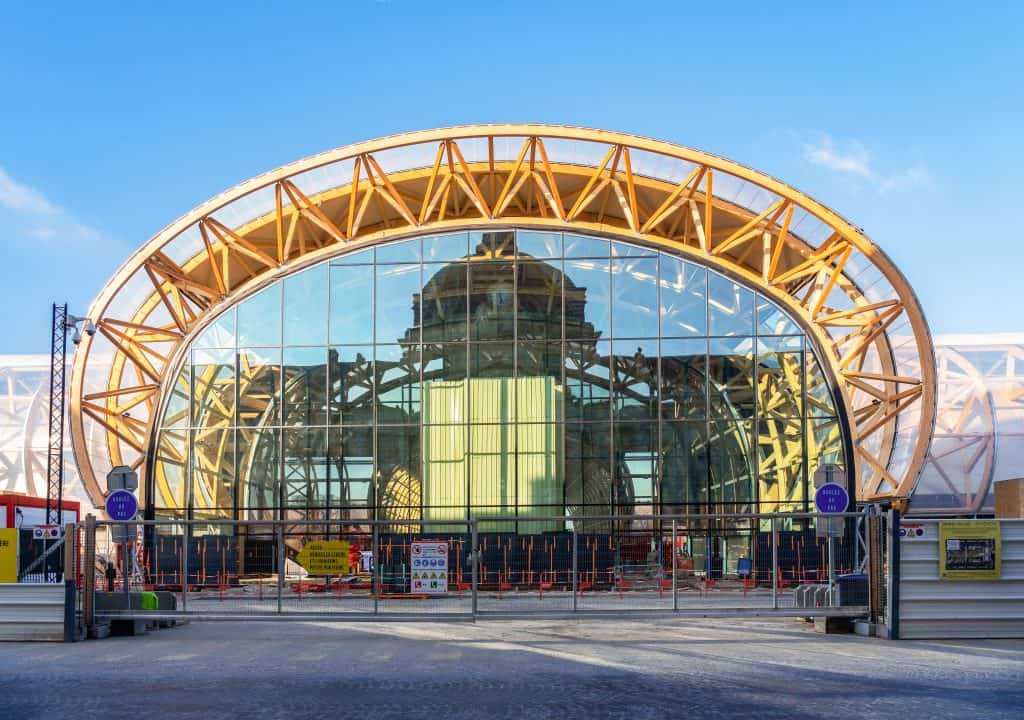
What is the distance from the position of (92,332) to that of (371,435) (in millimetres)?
9136

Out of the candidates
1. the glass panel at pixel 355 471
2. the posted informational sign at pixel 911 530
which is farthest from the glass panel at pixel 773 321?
the posted informational sign at pixel 911 530

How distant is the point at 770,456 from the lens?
113 ft

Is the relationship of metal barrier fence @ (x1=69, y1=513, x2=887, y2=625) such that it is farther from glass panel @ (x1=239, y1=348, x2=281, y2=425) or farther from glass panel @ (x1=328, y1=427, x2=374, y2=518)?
glass panel @ (x1=239, y1=348, x2=281, y2=425)

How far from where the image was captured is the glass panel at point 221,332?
36031mm

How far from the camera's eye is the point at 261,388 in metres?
35.5

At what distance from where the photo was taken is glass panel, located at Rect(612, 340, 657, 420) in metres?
34.4

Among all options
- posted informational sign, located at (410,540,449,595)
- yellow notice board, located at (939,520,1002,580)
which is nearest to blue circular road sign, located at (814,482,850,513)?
yellow notice board, located at (939,520,1002,580)

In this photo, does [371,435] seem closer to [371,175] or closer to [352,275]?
[352,275]

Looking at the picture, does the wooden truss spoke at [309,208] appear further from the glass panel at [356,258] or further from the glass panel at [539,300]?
the glass panel at [539,300]

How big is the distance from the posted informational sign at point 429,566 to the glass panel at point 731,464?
15.3 meters

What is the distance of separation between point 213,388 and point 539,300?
35.3ft

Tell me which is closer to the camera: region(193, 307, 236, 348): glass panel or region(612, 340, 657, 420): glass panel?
region(612, 340, 657, 420): glass panel

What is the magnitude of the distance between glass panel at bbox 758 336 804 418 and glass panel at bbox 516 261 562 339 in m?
6.35

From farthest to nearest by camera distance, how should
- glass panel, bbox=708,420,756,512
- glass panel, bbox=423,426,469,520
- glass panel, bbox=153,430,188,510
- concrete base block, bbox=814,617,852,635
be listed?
1. glass panel, bbox=153,430,188,510
2. glass panel, bbox=423,426,469,520
3. glass panel, bbox=708,420,756,512
4. concrete base block, bbox=814,617,852,635
